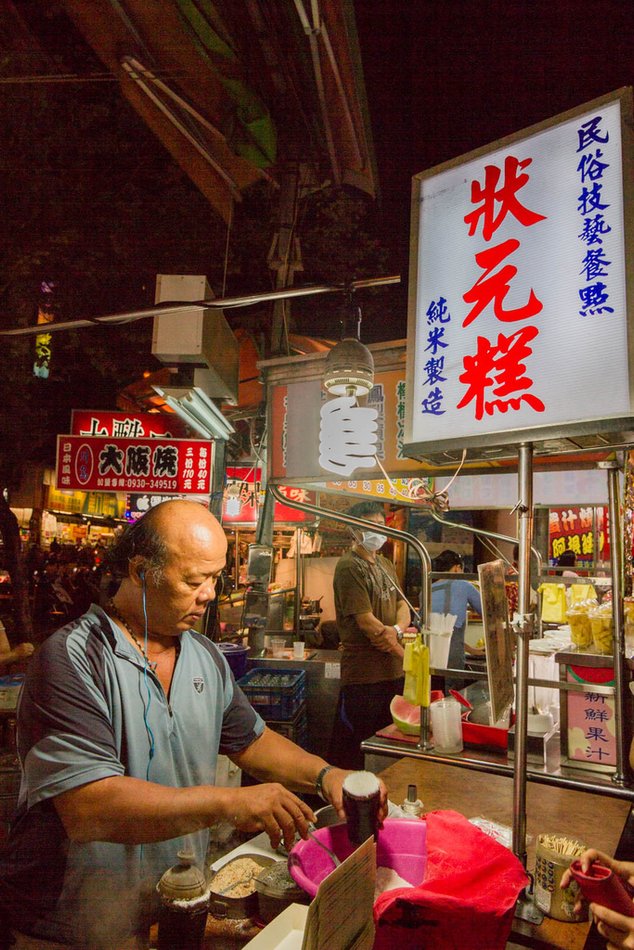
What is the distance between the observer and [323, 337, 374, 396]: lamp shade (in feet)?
13.7

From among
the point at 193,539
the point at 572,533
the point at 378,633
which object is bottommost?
the point at 378,633

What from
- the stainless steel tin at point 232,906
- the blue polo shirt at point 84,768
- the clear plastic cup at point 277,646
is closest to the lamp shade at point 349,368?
the blue polo shirt at point 84,768

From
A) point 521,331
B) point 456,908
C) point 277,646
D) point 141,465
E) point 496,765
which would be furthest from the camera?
point 141,465

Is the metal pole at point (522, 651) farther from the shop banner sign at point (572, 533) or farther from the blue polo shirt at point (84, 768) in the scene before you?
the shop banner sign at point (572, 533)

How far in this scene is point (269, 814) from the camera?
1.88 m

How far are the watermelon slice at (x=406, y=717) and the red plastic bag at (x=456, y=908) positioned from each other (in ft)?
4.93

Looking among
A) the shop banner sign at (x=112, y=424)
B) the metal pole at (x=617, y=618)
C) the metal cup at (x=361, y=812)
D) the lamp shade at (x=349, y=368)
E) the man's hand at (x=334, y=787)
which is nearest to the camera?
the metal cup at (x=361, y=812)

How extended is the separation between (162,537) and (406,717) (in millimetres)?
2087

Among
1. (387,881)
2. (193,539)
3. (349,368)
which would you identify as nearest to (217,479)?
(349,368)

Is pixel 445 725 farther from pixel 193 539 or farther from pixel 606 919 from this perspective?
pixel 193 539

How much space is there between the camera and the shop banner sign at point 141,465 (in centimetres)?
877

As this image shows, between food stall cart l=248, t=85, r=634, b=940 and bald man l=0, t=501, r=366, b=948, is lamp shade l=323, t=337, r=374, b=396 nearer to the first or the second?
food stall cart l=248, t=85, r=634, b=940

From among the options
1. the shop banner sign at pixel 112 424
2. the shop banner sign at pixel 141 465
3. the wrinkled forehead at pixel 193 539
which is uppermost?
the shop banner sign at pixel 112 424

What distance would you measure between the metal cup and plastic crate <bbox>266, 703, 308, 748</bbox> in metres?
4.11
